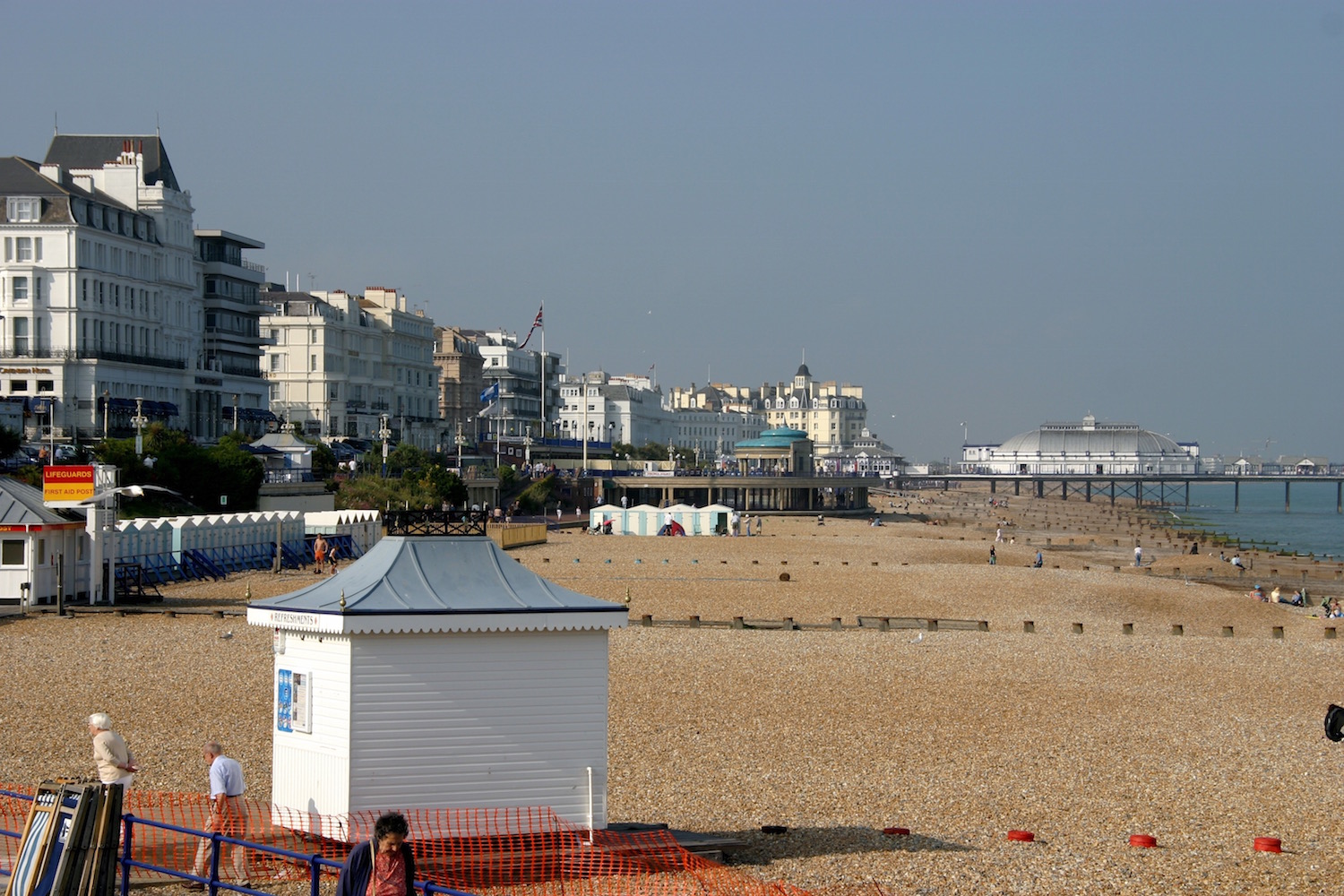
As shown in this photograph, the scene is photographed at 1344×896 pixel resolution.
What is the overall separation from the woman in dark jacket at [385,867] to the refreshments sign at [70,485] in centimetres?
2125

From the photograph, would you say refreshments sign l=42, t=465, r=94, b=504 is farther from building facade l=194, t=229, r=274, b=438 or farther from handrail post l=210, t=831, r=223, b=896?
building facade l=194, t=229, r=274, b=438

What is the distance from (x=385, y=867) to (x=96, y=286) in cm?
5152

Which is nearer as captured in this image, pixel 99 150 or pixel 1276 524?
pixel 99 150

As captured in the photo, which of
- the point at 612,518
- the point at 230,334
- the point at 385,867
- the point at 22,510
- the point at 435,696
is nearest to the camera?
the point at 385,867

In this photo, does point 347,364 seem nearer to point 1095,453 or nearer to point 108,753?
point 108,753

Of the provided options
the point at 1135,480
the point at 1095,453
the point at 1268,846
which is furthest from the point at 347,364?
the point at 1095,453

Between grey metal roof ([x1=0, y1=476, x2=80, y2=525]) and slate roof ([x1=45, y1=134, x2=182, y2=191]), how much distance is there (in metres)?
37.1

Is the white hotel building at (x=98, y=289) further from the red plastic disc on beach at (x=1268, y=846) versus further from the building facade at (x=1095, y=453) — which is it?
the building facade at (x=1095, y=453)

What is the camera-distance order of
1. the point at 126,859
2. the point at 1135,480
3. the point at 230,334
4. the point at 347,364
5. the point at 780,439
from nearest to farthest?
the point at 126,859, the point at 230,334, the point at 347,364, the point at 780,439, the point at 1135,480

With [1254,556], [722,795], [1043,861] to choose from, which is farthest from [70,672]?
[1254,556]

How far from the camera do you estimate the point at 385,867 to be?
7664 millimetres

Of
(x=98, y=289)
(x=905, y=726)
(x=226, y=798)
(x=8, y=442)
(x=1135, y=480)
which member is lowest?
(x=905, y=726)

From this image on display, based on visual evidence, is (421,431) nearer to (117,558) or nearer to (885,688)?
(117,558)

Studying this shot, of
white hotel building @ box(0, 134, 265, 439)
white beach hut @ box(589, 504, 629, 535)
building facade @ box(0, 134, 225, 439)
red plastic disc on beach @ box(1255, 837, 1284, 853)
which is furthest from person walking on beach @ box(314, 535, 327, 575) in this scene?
red plastic disc on beach @ box(1255, 837, 1284, 853)
